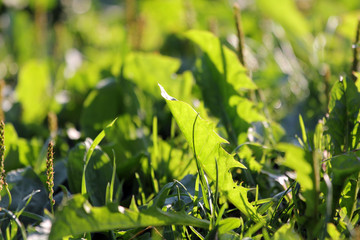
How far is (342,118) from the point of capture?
1011mm

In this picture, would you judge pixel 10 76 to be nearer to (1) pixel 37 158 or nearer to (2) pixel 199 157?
(1) pixel 37 158

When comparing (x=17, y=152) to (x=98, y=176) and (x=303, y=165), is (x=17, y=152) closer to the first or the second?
(x=98, y=176)

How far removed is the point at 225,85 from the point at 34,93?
93cm

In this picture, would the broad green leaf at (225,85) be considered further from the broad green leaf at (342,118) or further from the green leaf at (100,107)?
the green leaf at (100,107)

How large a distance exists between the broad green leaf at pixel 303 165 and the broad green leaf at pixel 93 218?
0.24m

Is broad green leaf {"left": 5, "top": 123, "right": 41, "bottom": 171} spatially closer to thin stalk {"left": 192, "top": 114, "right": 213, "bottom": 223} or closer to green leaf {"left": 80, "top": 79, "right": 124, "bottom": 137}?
green leaf {"left": 80, "top": 79, "right": 124, "bottom": 137}

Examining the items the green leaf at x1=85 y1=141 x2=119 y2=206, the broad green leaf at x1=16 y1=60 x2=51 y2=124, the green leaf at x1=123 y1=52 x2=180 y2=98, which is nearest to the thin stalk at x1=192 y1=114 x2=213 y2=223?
the green leaf at x1=85 y1=141 x2=119 y2=206

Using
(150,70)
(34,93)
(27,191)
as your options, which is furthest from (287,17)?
(27,191)

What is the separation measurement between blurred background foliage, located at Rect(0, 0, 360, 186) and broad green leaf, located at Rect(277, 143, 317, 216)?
0.42m

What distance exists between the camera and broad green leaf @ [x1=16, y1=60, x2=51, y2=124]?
178cm

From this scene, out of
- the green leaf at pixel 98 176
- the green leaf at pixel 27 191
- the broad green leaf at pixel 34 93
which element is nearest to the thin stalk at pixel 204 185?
the green leaf at pixel 98 176

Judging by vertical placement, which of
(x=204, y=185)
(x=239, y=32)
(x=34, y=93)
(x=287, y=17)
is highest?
(x=239, y=32)

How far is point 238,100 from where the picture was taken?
127cm

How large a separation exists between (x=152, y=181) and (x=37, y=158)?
37cm
